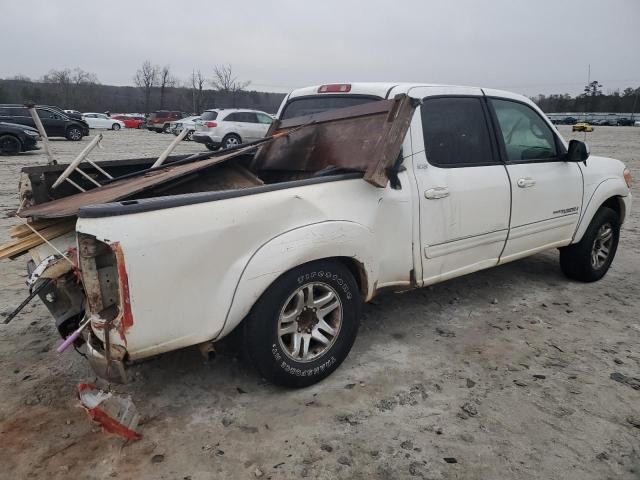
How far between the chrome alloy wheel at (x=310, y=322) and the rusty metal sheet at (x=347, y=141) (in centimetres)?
77

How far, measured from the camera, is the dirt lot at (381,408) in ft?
7.57

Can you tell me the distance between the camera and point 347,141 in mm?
3285

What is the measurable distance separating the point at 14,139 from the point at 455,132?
1741cm

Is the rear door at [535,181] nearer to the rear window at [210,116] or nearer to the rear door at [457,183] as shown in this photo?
the rear door at [457,183]

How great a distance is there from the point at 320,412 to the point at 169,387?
95 cm

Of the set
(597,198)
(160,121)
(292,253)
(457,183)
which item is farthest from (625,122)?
(292,253)

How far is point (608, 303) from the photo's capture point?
434cm

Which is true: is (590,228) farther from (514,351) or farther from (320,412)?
(320,412)

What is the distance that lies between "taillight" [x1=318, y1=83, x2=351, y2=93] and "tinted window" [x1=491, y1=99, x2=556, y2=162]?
1188mm

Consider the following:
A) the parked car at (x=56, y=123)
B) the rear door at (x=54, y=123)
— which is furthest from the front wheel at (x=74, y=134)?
the rear door at (x=54, y=123)

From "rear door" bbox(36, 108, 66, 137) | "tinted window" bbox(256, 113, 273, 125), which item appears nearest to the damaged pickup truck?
"tinted window" bbox(256, 113, 273, 125)

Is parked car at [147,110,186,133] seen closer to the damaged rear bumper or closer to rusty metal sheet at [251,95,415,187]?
rusty metal sheet at [251,95,415,187]

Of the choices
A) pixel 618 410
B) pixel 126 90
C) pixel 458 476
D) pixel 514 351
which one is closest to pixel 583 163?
pixel 514 351

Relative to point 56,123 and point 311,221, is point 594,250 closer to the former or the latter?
point 311,221
